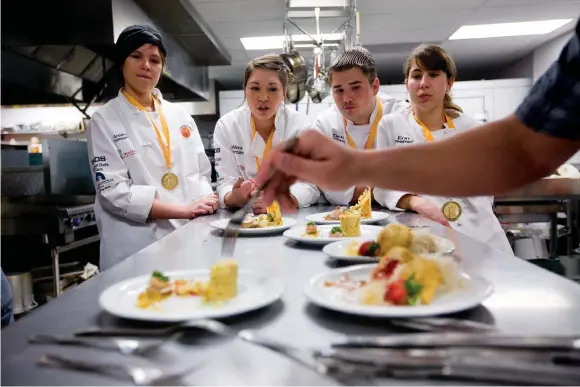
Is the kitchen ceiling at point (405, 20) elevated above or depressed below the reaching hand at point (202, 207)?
above

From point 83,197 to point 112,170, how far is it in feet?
5.26

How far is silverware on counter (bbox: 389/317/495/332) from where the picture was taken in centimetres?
70

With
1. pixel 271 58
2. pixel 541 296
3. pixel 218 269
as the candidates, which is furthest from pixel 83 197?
pixel 541 296

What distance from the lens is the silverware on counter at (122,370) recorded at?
0.58 m

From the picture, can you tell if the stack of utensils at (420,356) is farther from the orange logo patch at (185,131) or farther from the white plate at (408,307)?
the orange logo patch at (185,131)

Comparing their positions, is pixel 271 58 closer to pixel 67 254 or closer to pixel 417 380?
pixel 417 380

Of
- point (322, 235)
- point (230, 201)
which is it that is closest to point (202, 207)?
point (230, 201)

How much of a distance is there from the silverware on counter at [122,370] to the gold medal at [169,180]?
179 centimetres

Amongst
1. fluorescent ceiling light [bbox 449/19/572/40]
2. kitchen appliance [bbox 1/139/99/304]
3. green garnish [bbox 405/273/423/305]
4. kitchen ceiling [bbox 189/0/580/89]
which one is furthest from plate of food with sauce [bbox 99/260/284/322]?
fluorescent ceiling light [bbox 449/19/572/40]

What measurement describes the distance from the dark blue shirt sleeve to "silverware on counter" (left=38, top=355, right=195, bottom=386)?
2.39ft

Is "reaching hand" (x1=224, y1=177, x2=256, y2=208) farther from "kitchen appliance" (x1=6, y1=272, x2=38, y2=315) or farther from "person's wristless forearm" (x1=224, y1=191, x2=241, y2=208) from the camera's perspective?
"kitchen appliance" (x1=6, y1=272, x2=38, y2=315)

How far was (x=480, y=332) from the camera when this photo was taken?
0.68 metres

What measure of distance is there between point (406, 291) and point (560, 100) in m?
0.44

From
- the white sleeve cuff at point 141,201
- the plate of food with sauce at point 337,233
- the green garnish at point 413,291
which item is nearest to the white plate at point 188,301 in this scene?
the green garnish at point 413,291
